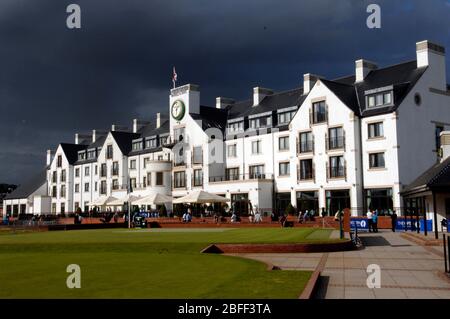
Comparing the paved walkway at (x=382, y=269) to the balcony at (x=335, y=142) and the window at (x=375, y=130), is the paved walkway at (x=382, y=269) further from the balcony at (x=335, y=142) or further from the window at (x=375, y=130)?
the balcony at (x=335, y=142)

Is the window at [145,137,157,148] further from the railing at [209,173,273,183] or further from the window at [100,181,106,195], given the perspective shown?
the railing at [209,173,273,183]

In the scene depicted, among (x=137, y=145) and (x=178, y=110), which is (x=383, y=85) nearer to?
(x=178, y=110)

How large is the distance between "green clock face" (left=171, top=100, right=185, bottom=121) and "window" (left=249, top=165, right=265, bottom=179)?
15202 mm

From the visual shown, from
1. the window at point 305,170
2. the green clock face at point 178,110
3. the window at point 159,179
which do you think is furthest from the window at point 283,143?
the window at point 159,179

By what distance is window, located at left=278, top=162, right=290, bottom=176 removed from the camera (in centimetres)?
5953

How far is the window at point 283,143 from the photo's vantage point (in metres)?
59.9

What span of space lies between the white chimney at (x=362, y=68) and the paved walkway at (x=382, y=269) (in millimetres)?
32545

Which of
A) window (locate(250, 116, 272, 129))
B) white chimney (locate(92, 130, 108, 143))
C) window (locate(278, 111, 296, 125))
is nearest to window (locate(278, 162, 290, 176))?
window (locate(278, 111, 296, 125))

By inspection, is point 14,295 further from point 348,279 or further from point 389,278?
point 389,278

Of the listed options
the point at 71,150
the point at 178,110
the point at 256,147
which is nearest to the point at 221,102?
the point at 178,110

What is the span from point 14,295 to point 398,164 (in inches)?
1654

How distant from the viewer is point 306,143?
2250 inches

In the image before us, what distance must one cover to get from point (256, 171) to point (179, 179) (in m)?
14.1

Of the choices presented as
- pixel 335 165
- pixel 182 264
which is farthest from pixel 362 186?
pixel 182 264
